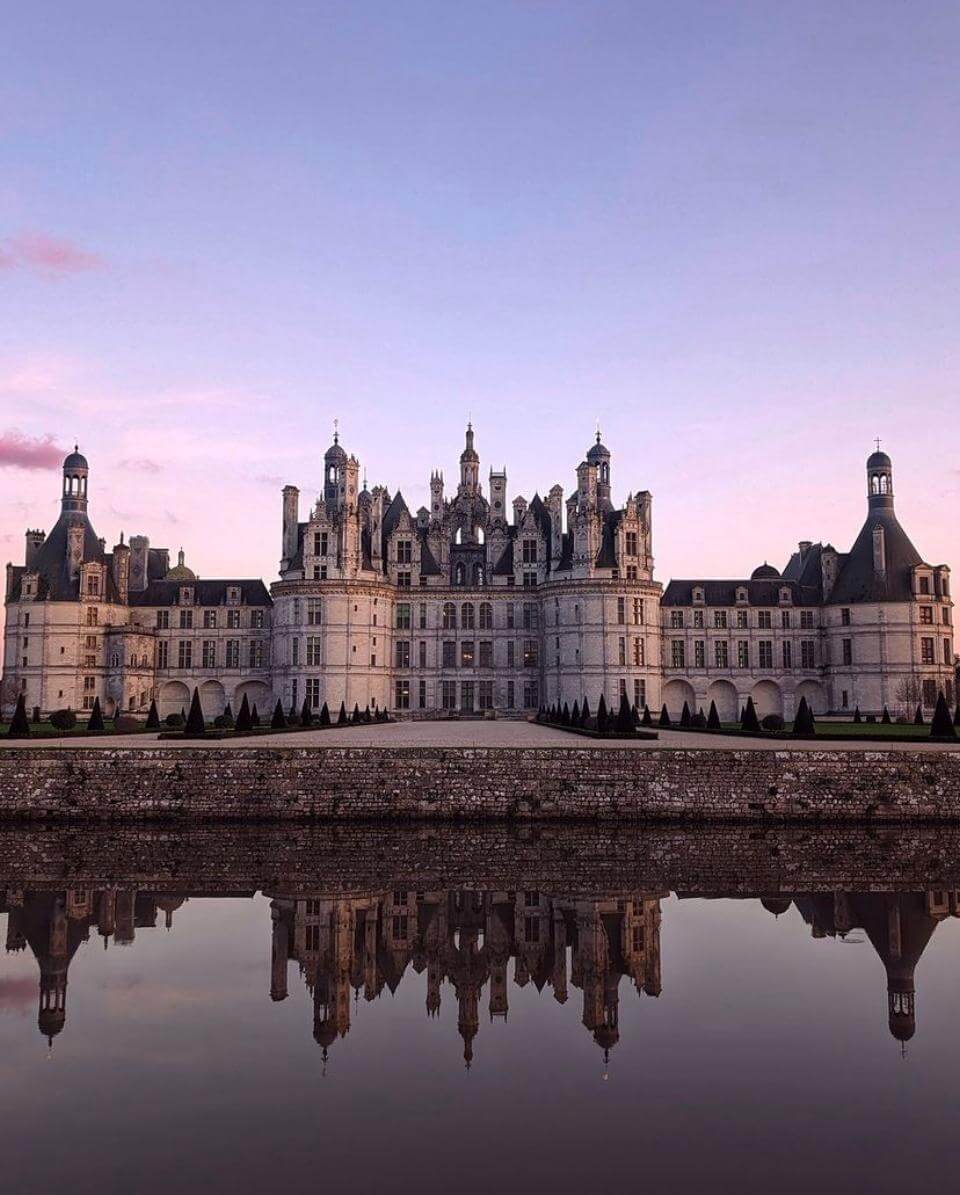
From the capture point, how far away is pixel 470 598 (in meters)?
68.8

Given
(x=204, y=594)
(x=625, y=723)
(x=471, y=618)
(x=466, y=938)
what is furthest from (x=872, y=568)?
(x=466, y=938)

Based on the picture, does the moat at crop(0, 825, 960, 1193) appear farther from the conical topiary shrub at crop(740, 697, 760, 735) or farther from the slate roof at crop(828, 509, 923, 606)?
the slate roof at crop(828, 509, 923, 606)

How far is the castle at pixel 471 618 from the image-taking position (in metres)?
64.1

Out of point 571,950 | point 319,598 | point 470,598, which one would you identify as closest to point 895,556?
point 470,598

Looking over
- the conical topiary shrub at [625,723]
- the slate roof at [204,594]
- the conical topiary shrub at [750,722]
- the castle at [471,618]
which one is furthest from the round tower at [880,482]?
the slate roof at [204,594]

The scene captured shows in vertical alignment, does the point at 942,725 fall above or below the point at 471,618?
below

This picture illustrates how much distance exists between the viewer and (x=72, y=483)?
69125mm

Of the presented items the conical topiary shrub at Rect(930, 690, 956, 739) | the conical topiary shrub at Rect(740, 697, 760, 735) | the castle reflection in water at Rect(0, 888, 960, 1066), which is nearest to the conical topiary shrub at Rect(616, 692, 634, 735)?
the conical topiary shrub at Rect(740, 697, 760, 735)

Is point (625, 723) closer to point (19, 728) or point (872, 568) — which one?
point (19, 728)

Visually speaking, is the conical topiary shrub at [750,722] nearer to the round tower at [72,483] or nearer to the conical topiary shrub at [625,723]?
the conical topiary shrub at [625,723]

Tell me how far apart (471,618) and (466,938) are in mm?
52698

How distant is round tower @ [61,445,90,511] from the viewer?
68.8 meters

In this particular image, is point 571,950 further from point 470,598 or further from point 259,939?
point 470,598

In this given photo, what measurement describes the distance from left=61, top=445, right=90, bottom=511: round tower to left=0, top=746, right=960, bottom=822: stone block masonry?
42.8 metres
